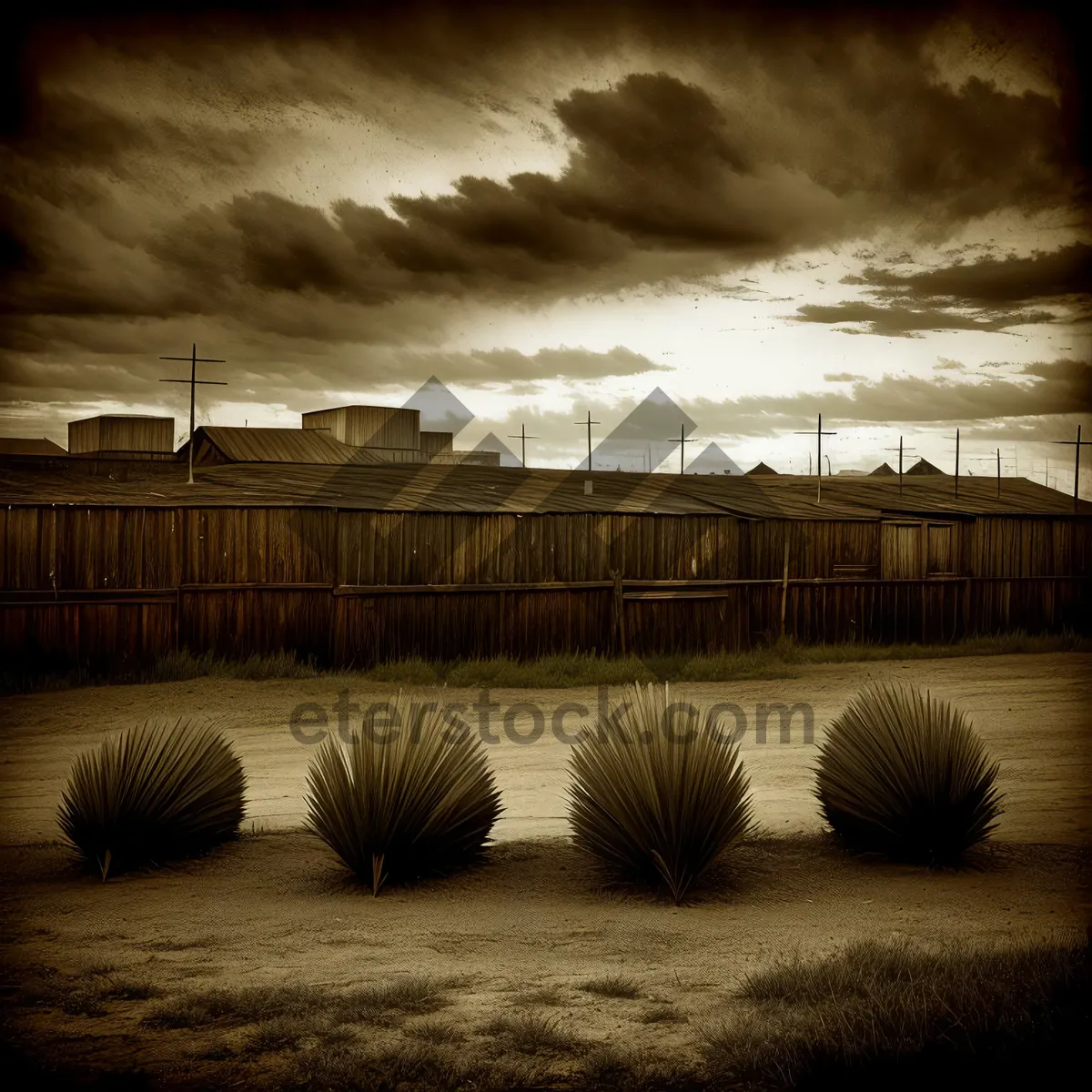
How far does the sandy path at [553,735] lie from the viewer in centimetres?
838

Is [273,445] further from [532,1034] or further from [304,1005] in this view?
[532,1034]

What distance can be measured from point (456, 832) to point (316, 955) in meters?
1.65

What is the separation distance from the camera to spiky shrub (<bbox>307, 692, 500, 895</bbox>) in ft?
20.6

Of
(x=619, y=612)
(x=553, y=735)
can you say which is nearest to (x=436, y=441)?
(x=619, y=612)

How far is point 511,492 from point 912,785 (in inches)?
614

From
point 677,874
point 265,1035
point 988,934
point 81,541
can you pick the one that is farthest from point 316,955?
point 81,541

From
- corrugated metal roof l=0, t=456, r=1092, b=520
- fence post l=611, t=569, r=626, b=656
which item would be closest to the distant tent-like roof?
corrugated metal roof l=0, t=456, r=1092, b=520

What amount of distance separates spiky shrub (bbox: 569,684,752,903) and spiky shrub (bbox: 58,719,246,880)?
105 inches

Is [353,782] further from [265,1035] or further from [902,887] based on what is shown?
[902,887]

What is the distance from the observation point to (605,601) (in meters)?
20.4

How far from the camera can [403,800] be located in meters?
6.27

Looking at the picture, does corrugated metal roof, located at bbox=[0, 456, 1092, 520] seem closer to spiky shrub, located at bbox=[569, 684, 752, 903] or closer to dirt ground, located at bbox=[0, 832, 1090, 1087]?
dirt ground, located at bbox=[0, 832, 1090, 1087]

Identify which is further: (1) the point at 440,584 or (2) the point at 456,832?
(1) the point at 440,584

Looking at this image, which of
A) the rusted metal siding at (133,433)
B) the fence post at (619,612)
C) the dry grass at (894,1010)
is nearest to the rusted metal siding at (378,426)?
the rusted metal siding at (133,433)
